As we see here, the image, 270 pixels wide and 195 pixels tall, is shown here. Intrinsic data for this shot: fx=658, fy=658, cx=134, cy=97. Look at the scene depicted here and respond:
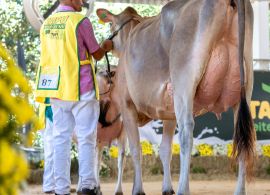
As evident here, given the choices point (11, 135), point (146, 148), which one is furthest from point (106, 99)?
point (11, 135)

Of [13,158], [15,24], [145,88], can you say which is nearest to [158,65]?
[145,88]

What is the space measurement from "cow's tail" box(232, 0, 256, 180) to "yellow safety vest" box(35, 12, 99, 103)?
1.34 m

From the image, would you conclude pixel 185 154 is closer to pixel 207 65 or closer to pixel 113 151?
pixel 207 65

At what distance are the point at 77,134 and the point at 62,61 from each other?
67 centimetres

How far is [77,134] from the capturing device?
595cm

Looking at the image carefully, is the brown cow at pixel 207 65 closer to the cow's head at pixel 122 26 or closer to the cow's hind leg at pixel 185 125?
the cow's hind leg at pixel 185 125

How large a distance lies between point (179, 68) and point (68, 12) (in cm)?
119

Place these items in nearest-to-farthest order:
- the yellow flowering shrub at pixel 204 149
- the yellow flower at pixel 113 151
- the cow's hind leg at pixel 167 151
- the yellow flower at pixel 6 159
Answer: the yellow flower at pixel 6 159, the cow's hind leg at pixel 167 151, the yellow flower at pixel 113 151, the yellow flowering shrub at pixel 204 149

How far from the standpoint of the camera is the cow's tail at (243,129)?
17.4 feet

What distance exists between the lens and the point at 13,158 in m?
1.14

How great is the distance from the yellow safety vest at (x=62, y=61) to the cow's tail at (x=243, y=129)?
134cm

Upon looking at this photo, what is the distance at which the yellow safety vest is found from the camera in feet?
19.1

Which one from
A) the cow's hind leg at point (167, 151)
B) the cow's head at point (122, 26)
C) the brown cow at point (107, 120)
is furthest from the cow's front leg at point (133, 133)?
the brown cow at point (107, 120)

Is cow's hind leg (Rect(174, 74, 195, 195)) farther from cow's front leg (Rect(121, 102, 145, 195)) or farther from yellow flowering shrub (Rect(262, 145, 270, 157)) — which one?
yellow flowering shrub (Rect(262, 145, 270, 157))
